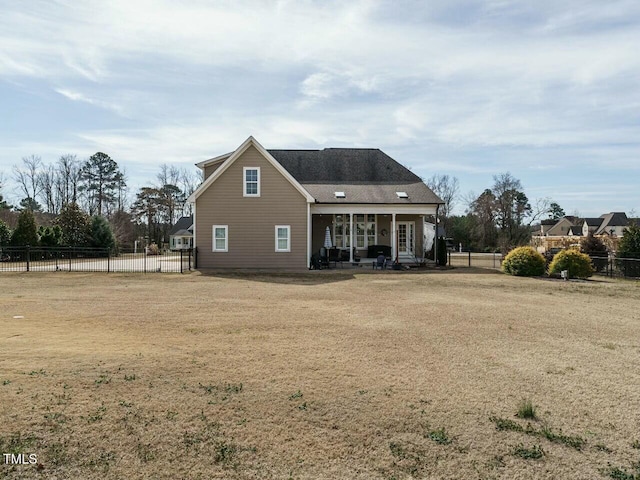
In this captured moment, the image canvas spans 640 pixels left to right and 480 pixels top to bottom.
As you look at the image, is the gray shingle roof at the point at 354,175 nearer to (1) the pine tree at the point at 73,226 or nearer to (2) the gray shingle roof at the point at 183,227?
(1) the pine tree at the point at 73,226

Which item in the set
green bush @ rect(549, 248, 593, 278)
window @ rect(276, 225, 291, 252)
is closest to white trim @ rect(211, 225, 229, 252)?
window @ rect(276, 225, 291, 252)

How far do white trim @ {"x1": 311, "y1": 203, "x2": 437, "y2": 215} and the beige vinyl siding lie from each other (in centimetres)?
192

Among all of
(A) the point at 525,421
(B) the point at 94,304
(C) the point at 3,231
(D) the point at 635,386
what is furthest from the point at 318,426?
(C) the point at 3,231

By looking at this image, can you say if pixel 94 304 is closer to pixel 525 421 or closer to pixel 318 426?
pixel 318 426

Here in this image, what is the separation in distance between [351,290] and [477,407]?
35.1ft

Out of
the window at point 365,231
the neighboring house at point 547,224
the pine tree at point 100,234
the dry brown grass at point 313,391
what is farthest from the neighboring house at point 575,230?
the dry brown grass at point 313,391

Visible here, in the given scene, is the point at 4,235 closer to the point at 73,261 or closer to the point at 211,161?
the point at 73,261

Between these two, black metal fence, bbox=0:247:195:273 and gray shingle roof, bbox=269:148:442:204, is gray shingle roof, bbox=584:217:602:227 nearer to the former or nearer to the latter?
gray shingle roof, bbox=269:148:442:204

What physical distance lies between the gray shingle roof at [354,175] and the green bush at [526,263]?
5556 mm

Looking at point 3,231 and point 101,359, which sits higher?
point 3,231

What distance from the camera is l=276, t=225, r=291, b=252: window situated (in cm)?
2325

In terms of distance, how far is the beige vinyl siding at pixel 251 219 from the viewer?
23.0 m

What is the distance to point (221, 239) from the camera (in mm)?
23203

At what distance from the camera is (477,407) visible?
5059 millimetres
